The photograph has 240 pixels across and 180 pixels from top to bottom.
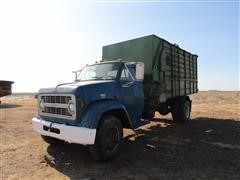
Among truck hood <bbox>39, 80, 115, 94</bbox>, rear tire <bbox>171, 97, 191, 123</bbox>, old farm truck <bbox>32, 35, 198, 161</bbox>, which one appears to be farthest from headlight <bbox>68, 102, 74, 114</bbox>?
rear tire <bbox>171, 97, 191, 123</bbox>

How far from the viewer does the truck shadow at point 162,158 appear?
5.29 meters

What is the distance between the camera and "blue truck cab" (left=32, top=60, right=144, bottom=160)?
560cm

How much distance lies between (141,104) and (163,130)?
8.98 ft

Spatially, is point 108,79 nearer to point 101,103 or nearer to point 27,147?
point 101,103

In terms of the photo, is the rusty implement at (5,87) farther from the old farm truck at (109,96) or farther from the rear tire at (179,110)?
the rear tire at (179,110)

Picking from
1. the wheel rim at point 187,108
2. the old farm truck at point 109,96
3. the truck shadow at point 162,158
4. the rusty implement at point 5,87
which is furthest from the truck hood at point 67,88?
the rusty implement at point 5,87

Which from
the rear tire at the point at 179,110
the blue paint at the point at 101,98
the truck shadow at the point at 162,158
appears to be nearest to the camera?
the truck shadow at the point at 162,158

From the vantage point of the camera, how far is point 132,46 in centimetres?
943

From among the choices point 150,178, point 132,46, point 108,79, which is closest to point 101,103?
point 108,79

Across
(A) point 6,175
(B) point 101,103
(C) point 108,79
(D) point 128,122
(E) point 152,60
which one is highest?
(E) point 152,60

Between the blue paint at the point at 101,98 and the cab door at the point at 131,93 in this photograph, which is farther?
the cab door at the point at 131,93

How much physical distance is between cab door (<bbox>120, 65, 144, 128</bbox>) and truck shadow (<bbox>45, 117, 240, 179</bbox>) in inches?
35.4

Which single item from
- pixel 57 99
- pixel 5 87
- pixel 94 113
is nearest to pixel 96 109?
pixel 94 113

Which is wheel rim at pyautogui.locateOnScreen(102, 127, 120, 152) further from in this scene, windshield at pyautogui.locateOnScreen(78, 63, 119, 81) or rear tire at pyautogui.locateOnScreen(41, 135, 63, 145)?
rear tire at pyautogui.locateOnScreen(41, 135, 63, 145)
